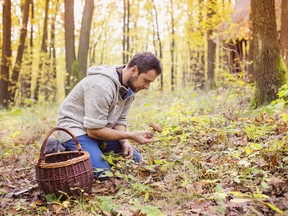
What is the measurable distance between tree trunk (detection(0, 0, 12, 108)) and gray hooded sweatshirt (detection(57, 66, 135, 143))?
424 inches

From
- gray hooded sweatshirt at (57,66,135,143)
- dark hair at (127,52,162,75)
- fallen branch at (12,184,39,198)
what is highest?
dark hair at (127,52,162,75)

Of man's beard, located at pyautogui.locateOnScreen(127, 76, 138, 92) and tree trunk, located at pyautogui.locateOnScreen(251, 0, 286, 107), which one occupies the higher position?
tree trunk, located at pyautogui.locateOnScreen(251, 0, 286, 107)

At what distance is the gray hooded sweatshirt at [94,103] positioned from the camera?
4.00 meters

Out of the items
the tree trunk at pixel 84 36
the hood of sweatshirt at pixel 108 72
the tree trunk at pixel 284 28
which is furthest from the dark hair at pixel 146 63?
the tree trunk at pixel 84 36

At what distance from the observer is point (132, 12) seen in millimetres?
25234

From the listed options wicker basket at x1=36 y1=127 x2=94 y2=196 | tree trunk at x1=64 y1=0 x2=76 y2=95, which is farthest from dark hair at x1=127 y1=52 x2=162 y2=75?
tree trunk at x1=64 y1=0 x2=76 y2=95

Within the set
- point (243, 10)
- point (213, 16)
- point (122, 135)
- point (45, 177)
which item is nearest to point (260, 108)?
point (122, 135)

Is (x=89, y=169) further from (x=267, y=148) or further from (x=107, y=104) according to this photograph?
(x=267, y=148)

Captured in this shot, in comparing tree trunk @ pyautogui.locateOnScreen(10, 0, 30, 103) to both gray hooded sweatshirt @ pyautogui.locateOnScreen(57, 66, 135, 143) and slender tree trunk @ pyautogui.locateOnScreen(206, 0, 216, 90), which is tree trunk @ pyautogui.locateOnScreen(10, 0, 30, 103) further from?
gray hooded sweatshirt @ pyautogui.locateOnScreen(57, 66, 135, 143)

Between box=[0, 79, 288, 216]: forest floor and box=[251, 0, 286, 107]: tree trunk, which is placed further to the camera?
box=[251, 0, 286, 107]: tree trunk

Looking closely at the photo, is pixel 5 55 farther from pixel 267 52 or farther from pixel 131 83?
pixel 131 83

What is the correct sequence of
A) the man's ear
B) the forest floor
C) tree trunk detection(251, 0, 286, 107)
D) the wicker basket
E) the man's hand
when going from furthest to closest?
1. tree trunk detection(251, 0, 286, 107)
2. the man's hand
3. the man's ear
4. the wicker basket
5. the forest floor

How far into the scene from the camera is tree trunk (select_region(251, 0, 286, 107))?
6469mm

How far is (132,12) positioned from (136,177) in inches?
897
